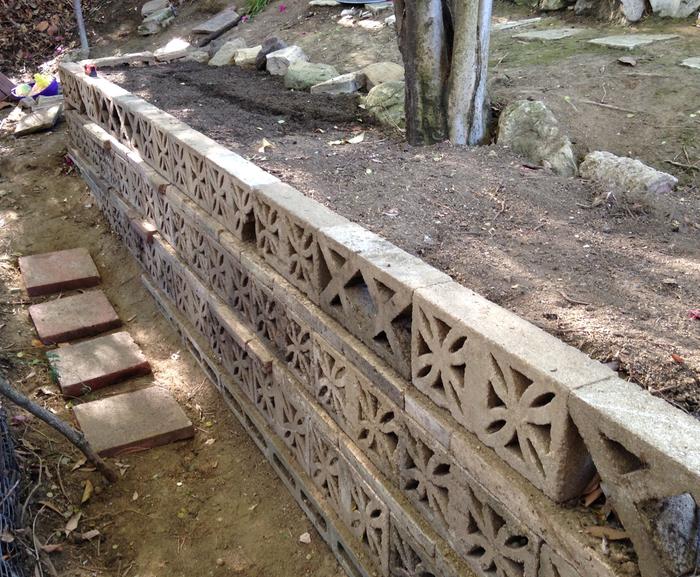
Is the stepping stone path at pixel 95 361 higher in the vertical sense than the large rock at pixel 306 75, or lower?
lower

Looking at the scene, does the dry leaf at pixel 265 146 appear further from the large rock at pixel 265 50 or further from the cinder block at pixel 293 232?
the large rock at pixel 265 50

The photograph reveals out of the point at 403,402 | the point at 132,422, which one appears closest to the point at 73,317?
the point at 132,422

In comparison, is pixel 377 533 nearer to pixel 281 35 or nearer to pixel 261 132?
pixel 261 132

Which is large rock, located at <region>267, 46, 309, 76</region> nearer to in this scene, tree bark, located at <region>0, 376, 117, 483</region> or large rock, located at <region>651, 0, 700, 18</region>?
large rock, located at <region>651, 0, 700, 18</region>

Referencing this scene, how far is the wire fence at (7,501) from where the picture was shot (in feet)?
9.03

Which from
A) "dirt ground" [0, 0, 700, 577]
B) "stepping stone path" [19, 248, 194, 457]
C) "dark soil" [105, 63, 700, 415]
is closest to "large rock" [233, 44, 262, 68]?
"dirt ground" [0, 0, 700, 577]

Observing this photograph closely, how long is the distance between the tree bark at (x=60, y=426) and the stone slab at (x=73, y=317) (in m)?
1.53

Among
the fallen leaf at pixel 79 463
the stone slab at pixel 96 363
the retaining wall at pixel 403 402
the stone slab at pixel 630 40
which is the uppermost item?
the stone slab at pixel 630 40

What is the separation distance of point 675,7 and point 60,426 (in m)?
6.05

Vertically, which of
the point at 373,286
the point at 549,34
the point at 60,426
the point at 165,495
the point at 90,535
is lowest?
the point at 165,495

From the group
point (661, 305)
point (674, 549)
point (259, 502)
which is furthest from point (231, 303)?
point (674, 549)

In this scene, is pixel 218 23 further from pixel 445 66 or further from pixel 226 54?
pixel 445 66

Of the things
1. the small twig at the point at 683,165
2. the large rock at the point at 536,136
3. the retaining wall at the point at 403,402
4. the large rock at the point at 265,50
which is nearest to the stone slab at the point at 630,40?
the large rock at the point at 536,136

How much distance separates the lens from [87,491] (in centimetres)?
391
